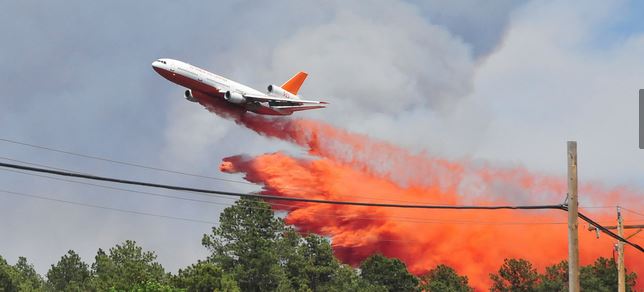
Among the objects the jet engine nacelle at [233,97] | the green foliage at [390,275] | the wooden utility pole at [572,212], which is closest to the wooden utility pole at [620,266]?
the wooden utility pole at [572,212]

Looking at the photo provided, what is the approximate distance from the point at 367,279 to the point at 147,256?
2575cm

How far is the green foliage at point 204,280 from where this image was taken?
93.7 meters

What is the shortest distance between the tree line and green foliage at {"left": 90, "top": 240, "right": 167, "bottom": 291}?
0.11m

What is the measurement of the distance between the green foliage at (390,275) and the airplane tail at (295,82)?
26569 mm

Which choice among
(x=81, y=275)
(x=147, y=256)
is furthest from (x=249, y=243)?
(x=81, y=275)

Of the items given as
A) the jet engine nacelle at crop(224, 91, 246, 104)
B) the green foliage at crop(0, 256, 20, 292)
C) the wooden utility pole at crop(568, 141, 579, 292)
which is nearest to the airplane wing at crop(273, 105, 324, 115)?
the jet engine nacelle at crop(224, 91, 246, 104)

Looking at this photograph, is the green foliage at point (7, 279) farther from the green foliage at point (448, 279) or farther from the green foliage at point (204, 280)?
the green foliage at point (448, 279)

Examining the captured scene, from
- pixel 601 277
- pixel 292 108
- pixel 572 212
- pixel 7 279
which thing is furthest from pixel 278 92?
pixel 572 212

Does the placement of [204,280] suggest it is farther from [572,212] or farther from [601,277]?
[572,212]

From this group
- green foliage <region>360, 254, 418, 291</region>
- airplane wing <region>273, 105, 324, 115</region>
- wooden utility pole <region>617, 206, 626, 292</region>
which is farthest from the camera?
green foliage <region>360, 254, 418, 291</region>

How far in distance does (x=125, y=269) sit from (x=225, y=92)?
80.6ft

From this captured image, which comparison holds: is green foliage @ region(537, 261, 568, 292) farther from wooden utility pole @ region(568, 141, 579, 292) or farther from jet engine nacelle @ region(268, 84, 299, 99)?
wooden utility pole @ region(568, 141, 579, 292)

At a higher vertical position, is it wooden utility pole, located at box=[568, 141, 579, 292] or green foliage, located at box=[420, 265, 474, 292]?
green foliage, located at box=[420, 265, 474, 292]

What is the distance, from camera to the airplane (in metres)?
85.4
